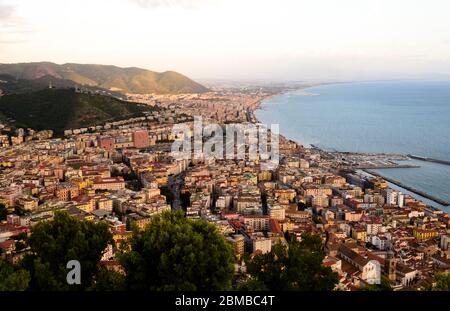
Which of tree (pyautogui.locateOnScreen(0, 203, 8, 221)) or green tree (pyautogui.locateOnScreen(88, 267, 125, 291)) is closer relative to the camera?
green tree (pyautogui.locateOnScreen(88, 267, 125, 291))

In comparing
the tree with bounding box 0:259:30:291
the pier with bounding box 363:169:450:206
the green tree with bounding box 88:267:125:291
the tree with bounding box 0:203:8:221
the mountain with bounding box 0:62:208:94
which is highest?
the mountain with bounding box 0:62:208:94

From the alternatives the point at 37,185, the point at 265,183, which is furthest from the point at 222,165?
the point at 37,185

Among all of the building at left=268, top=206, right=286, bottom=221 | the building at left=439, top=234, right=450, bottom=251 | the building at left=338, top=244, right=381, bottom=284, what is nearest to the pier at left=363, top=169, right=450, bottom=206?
the building at left=439, top=234, right=450, bottom=251

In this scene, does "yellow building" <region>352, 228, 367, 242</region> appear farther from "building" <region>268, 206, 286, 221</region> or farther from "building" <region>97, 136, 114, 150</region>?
"building" <region>97, 136, 114, 150</region>

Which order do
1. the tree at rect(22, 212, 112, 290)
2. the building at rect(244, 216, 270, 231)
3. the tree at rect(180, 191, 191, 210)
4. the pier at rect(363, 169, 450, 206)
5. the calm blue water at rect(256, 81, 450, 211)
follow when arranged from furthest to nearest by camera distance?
the calm blue water at rect(256, 81, 450, 211) < the pier at rect(363, 169, 450, 206) < the tree at rect(180, 191, 191, 210) < the building at rect(244, 216, 270, 231) < the tree at rect(22, 212, 112, 290)

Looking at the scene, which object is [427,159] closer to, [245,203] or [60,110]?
[245,203]

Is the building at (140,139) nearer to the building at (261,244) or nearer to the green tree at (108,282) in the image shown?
the building at (261,244)
